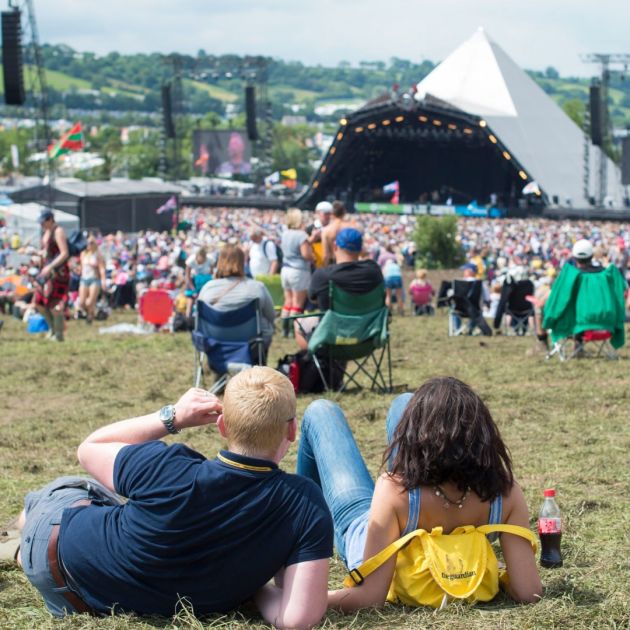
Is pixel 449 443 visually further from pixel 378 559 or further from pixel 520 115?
pixel 520 115

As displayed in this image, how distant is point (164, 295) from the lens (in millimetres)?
14844

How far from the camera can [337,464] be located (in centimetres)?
378

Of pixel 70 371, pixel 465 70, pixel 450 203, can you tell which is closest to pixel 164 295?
pixel 70 371

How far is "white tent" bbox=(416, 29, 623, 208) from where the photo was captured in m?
55.3

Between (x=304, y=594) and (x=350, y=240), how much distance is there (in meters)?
5.17

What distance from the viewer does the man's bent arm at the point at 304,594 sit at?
3088mm

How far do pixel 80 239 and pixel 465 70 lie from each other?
54.6 metres

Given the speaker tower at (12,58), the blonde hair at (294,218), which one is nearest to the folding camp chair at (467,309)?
the blonde hair at (294,218)

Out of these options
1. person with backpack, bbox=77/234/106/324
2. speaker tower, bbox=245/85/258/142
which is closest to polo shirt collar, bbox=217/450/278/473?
person with backpack, bbox=77/234/106/324

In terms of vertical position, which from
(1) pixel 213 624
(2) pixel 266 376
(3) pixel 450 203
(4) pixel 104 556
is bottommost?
(3) pixel 450 203

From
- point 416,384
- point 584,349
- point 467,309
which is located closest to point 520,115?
point 467,309

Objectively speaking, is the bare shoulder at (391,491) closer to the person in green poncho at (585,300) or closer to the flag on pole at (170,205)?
the person in green poncho at (585,300)

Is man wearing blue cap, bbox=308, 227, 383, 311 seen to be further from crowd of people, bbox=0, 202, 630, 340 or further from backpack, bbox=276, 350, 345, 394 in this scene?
backpack, bbox=276, 350, 345, 394

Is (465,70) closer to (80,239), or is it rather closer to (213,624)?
(80,239)
